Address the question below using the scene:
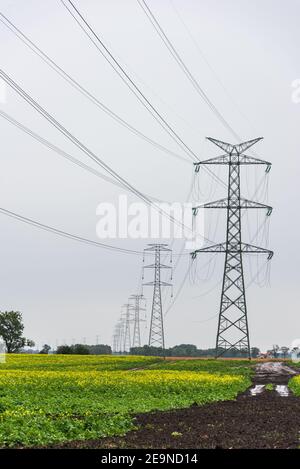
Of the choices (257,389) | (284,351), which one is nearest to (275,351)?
(284,351)

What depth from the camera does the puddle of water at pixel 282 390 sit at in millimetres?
38725

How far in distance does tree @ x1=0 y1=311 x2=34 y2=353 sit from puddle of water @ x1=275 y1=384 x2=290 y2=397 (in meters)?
104

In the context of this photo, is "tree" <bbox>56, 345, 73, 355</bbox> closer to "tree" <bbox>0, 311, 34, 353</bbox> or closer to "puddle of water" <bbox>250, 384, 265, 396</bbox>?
"tree" <bbox>0, 311, 34, 353</bbox>

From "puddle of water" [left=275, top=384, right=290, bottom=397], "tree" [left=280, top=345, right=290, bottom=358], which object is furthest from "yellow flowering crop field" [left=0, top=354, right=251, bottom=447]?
"tree" [left=280, top=345, right=290, bottom=358]

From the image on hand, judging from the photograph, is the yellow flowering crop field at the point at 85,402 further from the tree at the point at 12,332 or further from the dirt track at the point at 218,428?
the tree at the point at 12,332

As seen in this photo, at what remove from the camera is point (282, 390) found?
42156 millimetres

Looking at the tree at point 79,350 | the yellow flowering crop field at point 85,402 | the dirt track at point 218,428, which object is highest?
the tree at point 79,350

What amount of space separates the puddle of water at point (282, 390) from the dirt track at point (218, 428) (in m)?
7.17

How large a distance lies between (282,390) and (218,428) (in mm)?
21864

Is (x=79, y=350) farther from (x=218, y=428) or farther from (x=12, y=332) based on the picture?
(x=218, y=428)

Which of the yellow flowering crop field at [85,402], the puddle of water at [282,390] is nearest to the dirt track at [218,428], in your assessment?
the yellow flowering crop field at [85,402]

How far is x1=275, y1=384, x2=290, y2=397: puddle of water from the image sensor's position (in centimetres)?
3872
